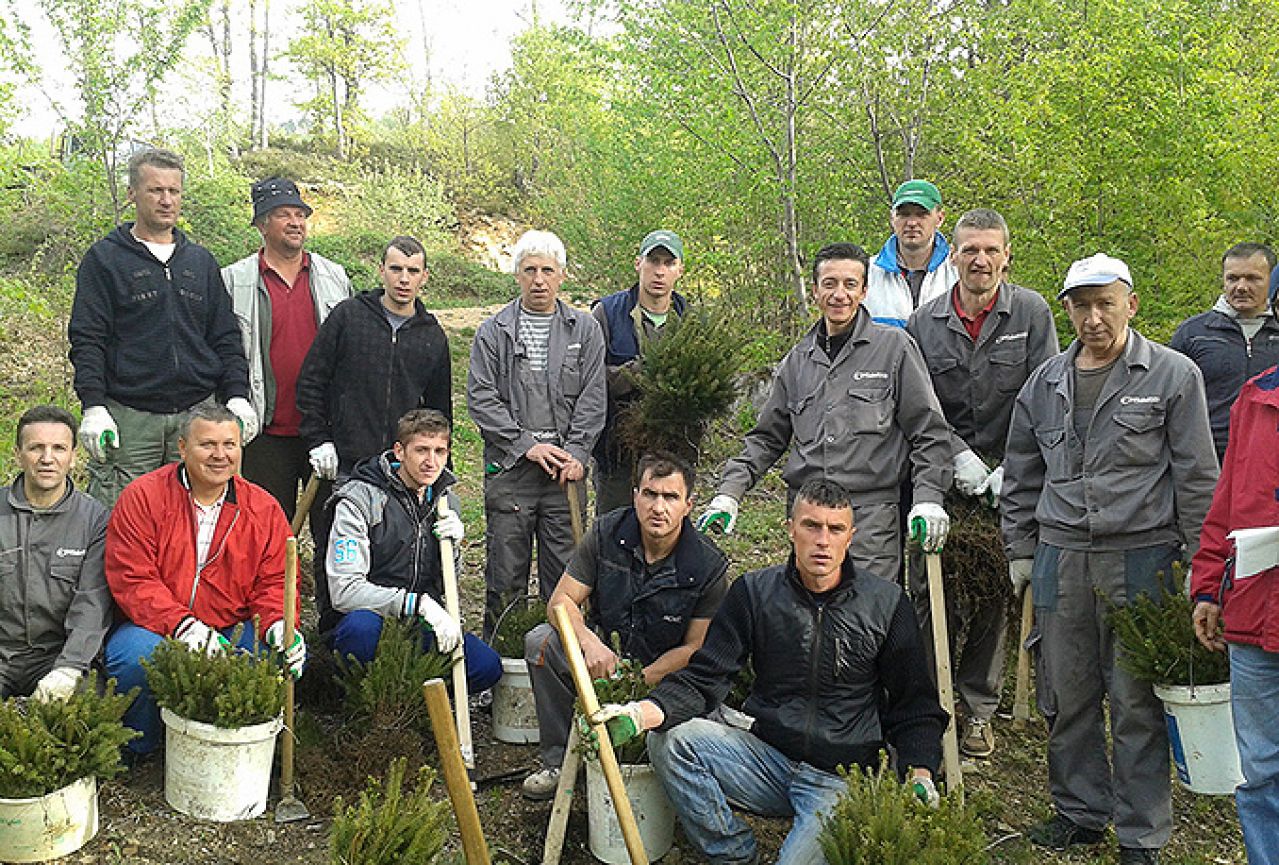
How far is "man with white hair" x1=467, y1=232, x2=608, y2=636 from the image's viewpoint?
5.06 m

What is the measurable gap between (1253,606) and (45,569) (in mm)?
4237

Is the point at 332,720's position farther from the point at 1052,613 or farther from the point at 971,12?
the point at 971,12

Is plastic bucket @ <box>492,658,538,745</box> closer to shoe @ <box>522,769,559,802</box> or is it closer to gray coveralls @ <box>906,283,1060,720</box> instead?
shoe @ <box>522,769,559,802</box>

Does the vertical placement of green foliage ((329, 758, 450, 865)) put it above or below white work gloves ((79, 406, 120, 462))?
below

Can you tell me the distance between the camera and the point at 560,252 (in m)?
5.13

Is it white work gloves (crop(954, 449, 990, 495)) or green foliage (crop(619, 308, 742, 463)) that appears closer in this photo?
white work gloves (crop(954, 449, 990, 495))

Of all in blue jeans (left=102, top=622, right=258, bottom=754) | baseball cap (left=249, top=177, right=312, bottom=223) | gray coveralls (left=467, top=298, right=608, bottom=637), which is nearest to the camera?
blue jeans (left=102, top=622, right=258, bottom=754)

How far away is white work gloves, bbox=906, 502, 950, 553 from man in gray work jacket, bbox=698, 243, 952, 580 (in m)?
0.04

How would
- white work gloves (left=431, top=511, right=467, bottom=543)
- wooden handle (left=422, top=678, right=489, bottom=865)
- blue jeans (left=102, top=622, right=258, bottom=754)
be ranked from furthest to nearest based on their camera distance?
1. white work gloves (left=431, top=511, right=467, bottom=543)
2. blue jeans (left=102, top=622, right=258, bottom=754)
3. wooden handle (left=422, top=678, right=489, bottom=865)

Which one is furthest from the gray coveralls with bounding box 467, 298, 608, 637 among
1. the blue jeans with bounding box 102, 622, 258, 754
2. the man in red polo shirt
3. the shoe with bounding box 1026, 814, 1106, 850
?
the shoe with bounding box 1026, 814, 1106, 850

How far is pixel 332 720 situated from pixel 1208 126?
6.53 metres

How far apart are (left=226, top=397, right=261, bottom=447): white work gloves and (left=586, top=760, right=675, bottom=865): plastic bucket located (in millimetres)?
2344

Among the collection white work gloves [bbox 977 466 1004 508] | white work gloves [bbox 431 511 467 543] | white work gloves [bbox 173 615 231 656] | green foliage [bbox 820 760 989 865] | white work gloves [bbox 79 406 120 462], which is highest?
white work gloves [bbox 79 406 120 462]

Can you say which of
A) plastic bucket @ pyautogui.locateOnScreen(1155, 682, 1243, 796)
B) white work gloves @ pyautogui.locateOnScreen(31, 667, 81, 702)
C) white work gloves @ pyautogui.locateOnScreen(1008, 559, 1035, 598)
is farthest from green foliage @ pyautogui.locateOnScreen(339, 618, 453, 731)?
plastic bucket @ pyautogui.locateOnScreen(1155, 682, 1243, 796)
